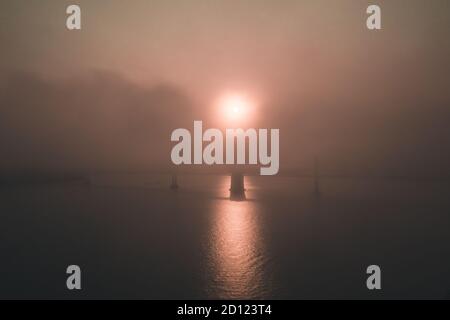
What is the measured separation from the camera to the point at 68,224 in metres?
45.6

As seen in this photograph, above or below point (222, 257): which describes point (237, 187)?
above

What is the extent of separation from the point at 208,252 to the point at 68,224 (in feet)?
91.5

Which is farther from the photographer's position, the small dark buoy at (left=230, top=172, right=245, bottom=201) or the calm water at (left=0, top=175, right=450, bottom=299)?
the small dark buoy at (left=230, top=172, right=245, bottom=201)

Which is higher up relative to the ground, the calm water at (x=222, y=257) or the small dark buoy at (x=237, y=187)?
the small dark buoy at (x=237, y=187)

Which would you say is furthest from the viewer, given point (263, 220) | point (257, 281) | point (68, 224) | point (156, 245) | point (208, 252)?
point (263, 220)

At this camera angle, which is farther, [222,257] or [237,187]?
[237,187]

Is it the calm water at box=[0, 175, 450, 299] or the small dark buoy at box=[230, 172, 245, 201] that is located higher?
the small dark buoy at box=[230, 172, 245, 201]

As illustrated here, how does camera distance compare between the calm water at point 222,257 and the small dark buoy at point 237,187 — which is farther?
the small dark buoy at point 237,187

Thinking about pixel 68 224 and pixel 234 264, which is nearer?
pixel 234 264

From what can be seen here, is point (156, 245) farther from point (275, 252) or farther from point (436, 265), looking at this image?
point (436, 265)

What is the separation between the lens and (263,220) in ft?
173
